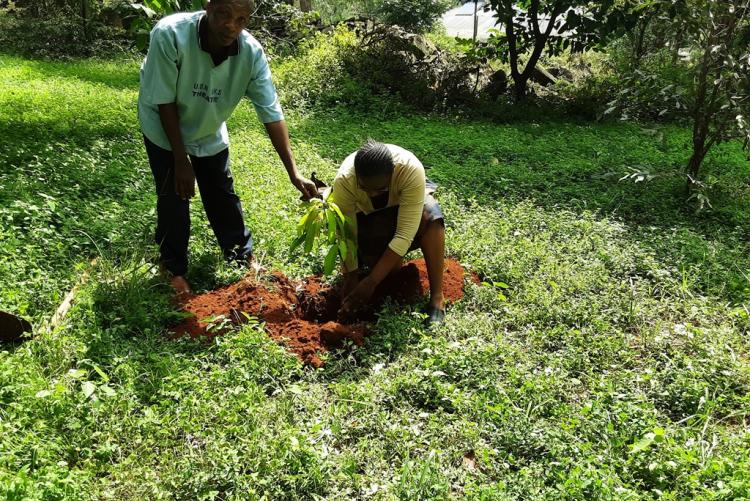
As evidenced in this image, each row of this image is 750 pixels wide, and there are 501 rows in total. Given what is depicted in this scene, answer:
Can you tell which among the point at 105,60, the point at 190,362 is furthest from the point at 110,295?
the point at 105,60

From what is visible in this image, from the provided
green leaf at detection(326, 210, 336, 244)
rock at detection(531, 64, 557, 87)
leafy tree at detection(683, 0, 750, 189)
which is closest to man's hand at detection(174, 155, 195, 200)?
green leaf at detection(326, 210, 336, 244)

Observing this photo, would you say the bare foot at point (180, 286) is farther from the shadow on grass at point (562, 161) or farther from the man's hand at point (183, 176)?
the shadow on grass at point (562, 161)

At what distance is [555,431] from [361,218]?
174cm

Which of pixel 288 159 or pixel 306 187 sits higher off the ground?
pixel 288 159

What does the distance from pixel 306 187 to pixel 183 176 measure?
700mm

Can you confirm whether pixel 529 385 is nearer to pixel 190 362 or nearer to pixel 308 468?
pixel 308 468

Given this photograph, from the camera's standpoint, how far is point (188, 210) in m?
3.51

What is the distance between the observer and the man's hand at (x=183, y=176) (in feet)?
10.3

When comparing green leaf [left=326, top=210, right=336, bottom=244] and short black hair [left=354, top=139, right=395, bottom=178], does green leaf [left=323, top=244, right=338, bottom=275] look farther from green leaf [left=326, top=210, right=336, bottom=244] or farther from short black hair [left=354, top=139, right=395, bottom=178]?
short black hair [left=354, top=139, right=395, bottom=178]

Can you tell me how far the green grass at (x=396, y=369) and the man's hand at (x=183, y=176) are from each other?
47 cm

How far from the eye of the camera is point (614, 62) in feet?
37.5

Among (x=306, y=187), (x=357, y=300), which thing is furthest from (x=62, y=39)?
(x=357, y=300)

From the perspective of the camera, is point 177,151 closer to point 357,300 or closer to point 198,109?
point 198,109

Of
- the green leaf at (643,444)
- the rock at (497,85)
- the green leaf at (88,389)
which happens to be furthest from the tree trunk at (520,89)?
the green leaf at (88,389)
